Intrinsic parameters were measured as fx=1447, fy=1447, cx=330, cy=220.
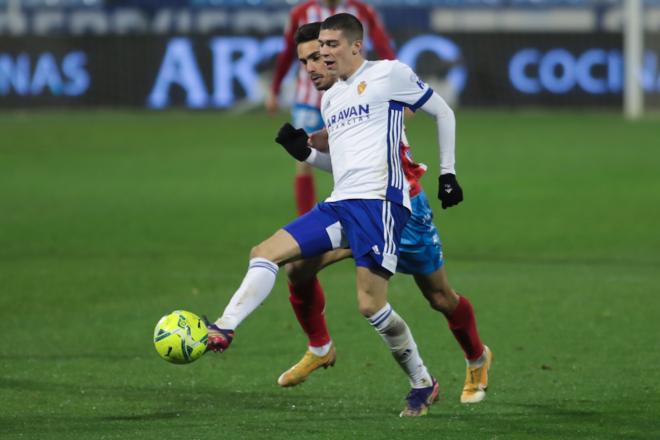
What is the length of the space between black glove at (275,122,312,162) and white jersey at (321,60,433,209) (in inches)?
11.3

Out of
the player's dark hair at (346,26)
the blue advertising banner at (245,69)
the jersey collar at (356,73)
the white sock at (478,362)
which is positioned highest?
the player's dark hair at (346,26)

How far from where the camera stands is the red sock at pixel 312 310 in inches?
303

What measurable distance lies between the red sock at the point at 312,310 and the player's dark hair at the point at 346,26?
136 centimetres

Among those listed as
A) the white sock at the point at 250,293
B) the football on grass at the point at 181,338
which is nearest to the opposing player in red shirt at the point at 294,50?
the white sock at the point at 250,293

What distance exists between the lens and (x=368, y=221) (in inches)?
273

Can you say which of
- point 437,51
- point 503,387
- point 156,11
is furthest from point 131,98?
point 503,387

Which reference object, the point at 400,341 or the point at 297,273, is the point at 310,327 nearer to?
the point at 297,273

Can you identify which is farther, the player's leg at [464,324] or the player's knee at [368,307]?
the player's leg at [464,324]

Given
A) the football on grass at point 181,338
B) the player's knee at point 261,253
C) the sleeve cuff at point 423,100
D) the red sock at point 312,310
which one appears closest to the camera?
the football on grass at point 181,338

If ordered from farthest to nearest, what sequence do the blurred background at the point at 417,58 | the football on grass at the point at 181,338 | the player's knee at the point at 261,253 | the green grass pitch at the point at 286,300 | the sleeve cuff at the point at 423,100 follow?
the blurred background at the point at 417,58 < the sleeve cuff at the point at 423,100 < the green grass pitch at the point at 286,300 < the player's knee at the point at 261,253 < the football on grass at the point at 181,338

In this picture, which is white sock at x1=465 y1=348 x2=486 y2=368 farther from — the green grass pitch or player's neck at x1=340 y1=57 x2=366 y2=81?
player's neck at x1=340 y1=57 x2=366 y2=81

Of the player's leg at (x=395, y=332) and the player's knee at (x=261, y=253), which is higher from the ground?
the player's knee at (x=261, y=253)

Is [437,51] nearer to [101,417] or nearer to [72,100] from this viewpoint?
[72,100]

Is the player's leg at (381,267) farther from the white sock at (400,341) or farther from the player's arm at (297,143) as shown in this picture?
the player's arm at (297,143)
